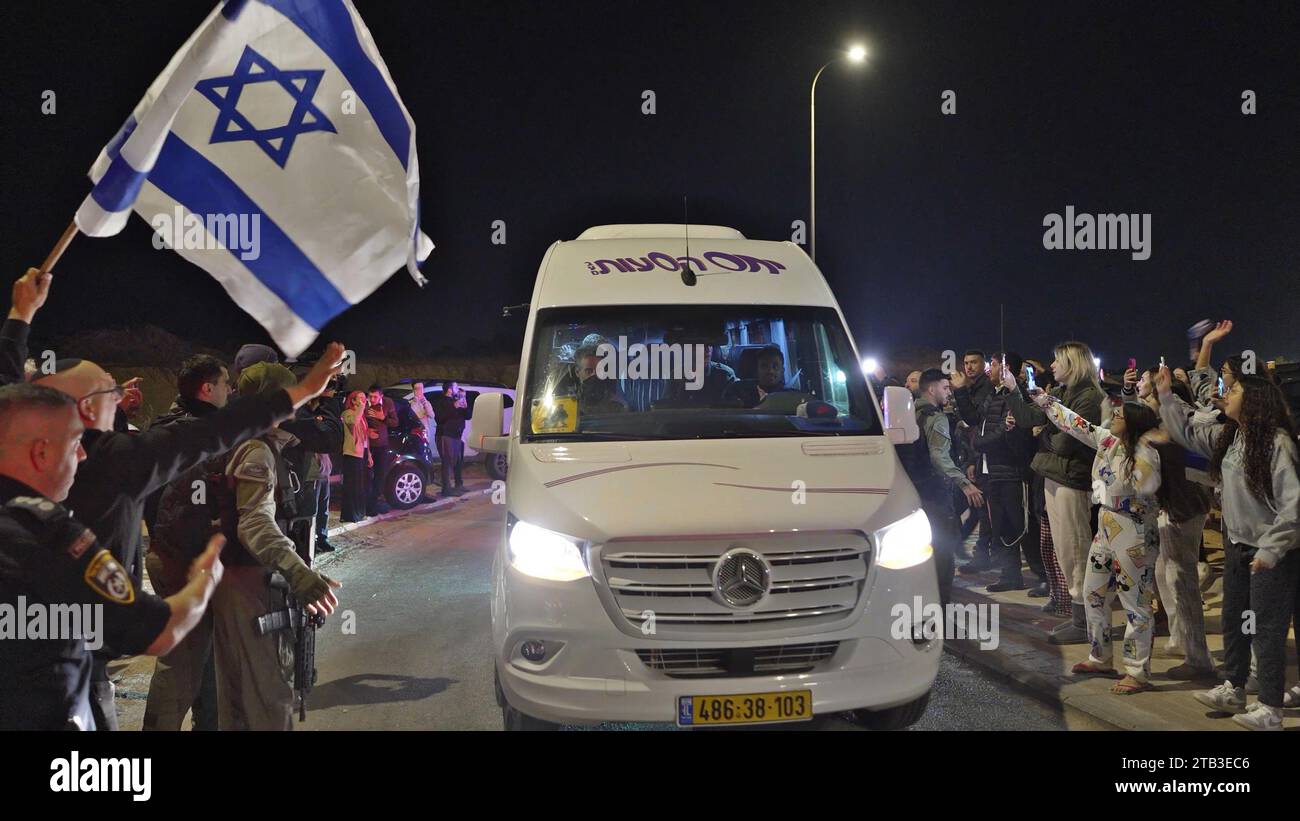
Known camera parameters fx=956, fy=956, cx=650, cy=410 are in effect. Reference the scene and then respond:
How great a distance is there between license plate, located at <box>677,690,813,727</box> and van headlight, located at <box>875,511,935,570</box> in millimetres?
689

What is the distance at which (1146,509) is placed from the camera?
5.63 metres

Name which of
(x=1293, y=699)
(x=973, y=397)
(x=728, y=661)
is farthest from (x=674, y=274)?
(x=973, y=397)

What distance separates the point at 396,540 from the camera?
12016 mm

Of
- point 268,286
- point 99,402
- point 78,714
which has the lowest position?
point 78,714

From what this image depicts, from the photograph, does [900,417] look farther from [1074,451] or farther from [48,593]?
[48,593]

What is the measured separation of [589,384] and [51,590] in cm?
304

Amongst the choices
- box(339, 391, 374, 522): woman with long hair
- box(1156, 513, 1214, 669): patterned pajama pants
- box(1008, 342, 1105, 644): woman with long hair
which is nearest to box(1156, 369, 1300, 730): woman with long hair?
box(1156, 513, 1214, 669): patterned pajama pants

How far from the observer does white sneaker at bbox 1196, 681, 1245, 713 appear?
5094 millimetres

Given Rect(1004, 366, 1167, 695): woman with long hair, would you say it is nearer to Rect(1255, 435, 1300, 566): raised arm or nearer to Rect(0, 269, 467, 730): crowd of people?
Rect(1255, 435, 1300, 566): raised arm

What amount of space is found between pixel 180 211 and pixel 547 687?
257 cm

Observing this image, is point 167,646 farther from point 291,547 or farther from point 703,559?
point 703,559

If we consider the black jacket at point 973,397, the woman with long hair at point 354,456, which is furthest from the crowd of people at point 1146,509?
the woman with long hair at point 354,456

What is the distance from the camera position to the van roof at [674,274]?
5512 millimetres
